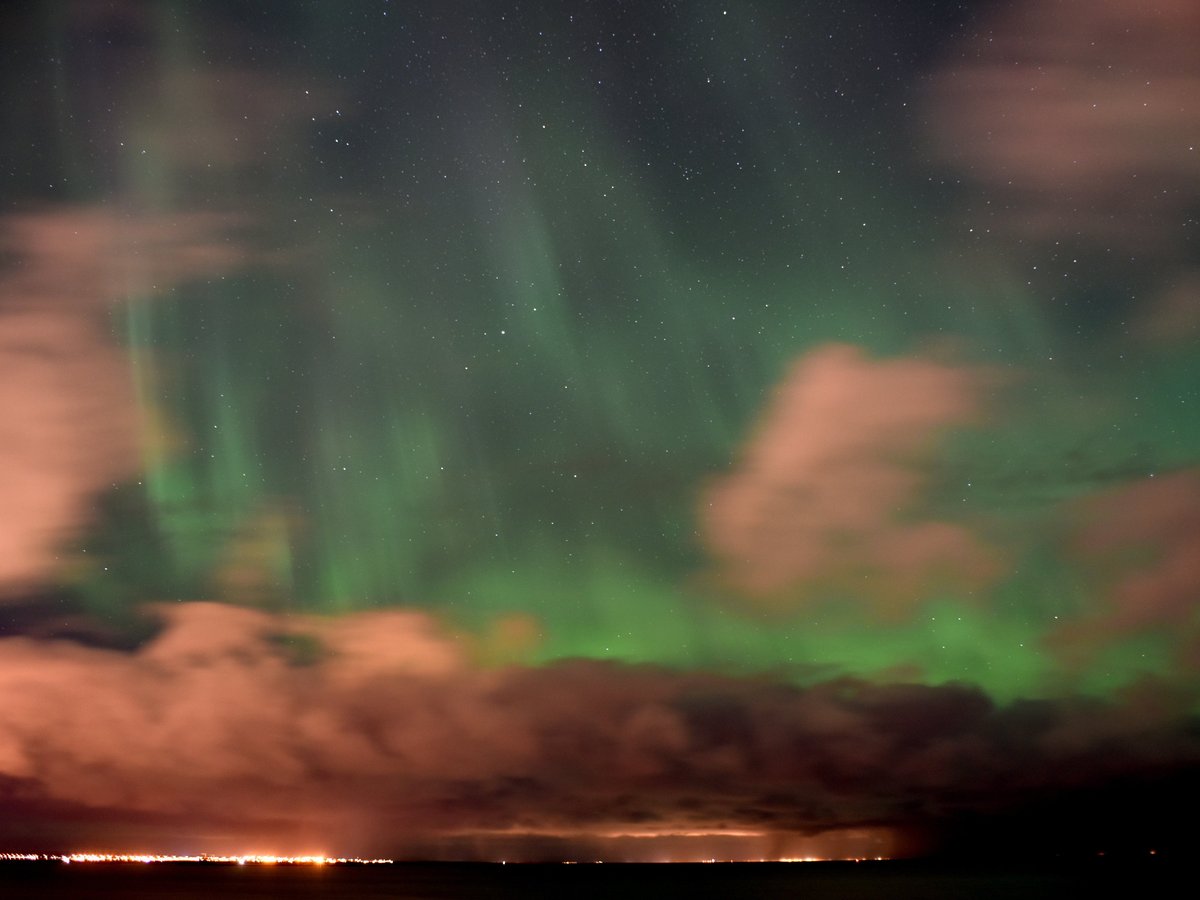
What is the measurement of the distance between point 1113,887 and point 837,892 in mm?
51969

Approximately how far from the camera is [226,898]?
7682 inches

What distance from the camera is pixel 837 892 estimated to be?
195625mm

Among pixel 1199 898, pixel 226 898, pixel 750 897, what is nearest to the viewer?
pixel 1199 898

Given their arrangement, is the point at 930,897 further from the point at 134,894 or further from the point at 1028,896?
the point at 134,894

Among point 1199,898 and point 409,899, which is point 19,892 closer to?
point 409,899

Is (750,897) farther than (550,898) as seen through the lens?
No

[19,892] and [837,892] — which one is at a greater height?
[19,892]

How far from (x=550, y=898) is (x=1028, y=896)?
8558cm

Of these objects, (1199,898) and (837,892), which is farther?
(837,892)

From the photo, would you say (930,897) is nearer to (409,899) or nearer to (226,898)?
(409,899)

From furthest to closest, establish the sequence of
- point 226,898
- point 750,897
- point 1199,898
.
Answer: point 226,898 < point 750,897 < point 1199,898

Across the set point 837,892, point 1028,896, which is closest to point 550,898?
point 837,892

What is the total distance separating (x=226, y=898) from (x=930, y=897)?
12518 cm

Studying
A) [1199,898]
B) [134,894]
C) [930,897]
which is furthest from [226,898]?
[1199,898]
